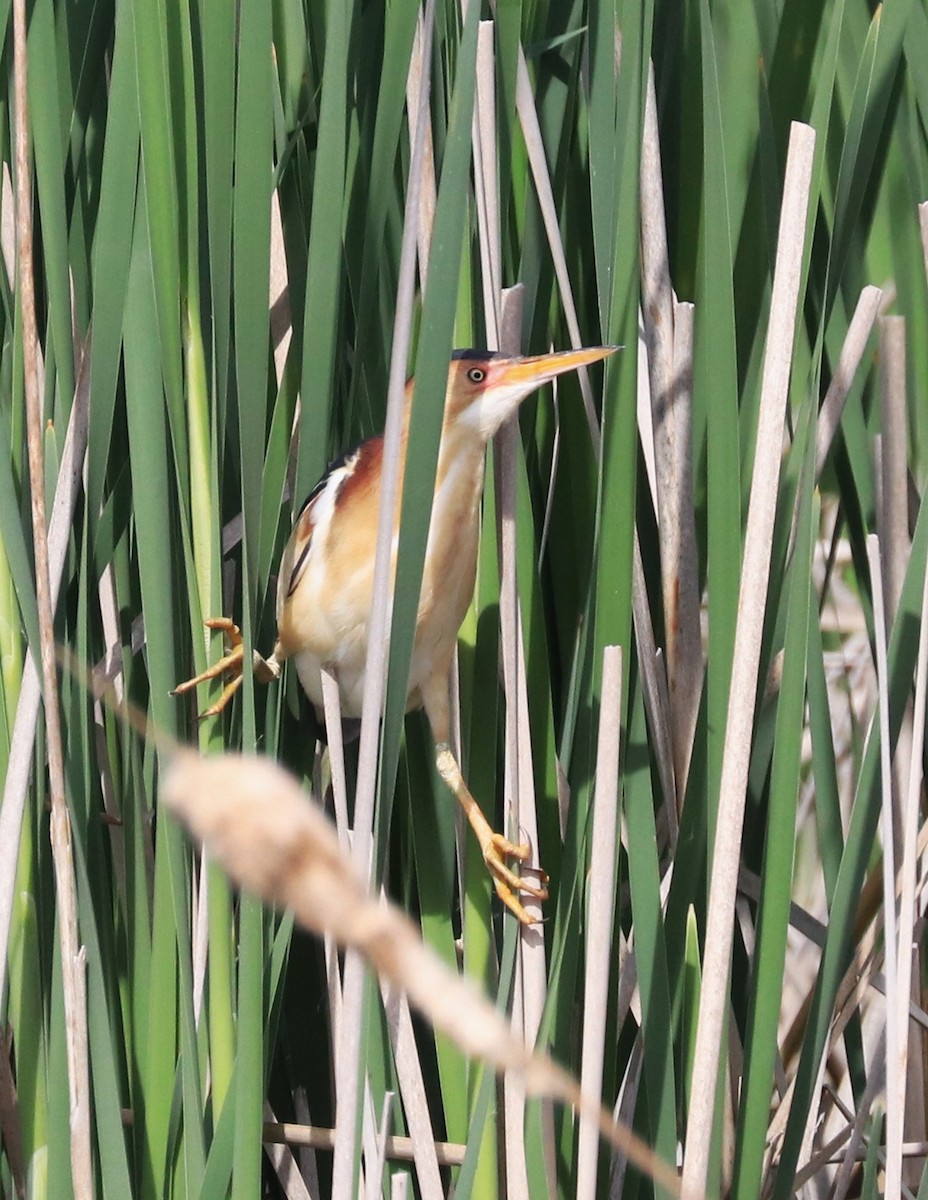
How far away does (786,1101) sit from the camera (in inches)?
40.3

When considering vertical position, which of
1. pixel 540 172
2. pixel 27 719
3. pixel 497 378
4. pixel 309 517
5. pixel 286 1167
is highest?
pixel 540 172

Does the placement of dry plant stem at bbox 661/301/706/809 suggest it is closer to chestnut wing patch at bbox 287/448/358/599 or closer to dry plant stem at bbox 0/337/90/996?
chestnut wing patch at bbox 287/448/358/599

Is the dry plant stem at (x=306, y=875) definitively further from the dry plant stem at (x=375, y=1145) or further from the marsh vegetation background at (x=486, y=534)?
the dry plant stem at (x=375, y=1145)

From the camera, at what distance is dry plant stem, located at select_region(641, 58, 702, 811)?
89cm

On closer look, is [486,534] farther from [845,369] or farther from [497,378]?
[845,369]

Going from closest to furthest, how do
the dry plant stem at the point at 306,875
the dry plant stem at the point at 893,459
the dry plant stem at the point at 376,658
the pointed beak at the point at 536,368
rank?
the dry plant stem at the point at 306,875 → the dry plant stem at the point at 376,658 → the pointed beak at the point at 536,368 → the dry plant stem at the point at 893,459

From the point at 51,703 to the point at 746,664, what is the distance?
401mm

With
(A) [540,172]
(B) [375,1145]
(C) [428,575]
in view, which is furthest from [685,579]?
(B) [375,1145]

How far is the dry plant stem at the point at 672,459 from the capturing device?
2.93 feet

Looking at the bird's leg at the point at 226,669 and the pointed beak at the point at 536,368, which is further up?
the pointed beak at the point at 536,368

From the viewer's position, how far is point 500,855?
35.1 inches

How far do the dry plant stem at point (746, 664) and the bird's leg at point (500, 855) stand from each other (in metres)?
0.14

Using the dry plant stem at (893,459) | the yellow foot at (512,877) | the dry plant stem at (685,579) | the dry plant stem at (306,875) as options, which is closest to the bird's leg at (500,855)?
the yellow foot at (512,877)

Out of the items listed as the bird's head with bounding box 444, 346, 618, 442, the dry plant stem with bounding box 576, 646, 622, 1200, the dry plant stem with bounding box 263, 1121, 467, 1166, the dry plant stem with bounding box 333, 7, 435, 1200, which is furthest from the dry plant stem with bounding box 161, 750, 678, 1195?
the dry plant stem with bounding box 263, 1121, 467, 1166
